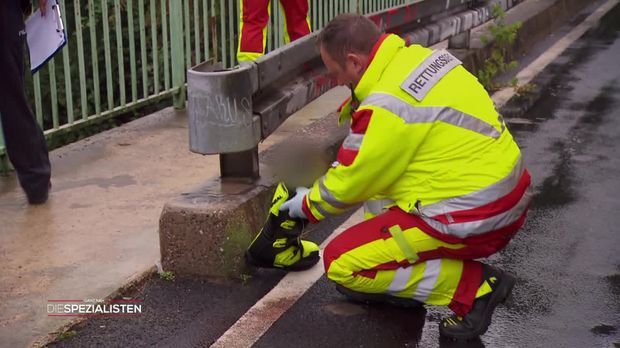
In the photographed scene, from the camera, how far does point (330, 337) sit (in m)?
3.95

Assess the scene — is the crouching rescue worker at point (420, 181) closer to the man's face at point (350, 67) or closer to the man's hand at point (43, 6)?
the man's face at point (350, 67)

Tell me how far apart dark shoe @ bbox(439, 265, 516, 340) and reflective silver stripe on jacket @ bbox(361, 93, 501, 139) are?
0.57 m

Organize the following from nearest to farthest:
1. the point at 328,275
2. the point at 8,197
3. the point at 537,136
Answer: the point at 328,275, the point at 8,197, the point at 537,136

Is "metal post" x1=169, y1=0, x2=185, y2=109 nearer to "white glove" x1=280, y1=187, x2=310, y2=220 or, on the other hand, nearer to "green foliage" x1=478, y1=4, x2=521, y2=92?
"green foliage" x1=478, y1=4, x2=521, y2=92

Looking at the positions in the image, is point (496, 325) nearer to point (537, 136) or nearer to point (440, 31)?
point (537, 136)

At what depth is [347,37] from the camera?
3910 mm

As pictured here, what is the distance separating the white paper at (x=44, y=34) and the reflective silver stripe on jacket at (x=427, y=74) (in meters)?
2.21

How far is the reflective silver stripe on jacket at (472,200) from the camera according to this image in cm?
382

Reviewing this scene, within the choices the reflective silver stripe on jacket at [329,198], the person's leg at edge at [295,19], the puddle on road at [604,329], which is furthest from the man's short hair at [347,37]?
the person's leg at edge at [295,19]

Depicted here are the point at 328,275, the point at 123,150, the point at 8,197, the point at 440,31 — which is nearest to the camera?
the point at 328,275

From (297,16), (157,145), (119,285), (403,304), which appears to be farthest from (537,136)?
(119,285)

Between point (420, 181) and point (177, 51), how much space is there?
146 inches

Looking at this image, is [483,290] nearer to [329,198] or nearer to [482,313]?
[482,313]

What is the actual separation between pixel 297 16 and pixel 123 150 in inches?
64.4
